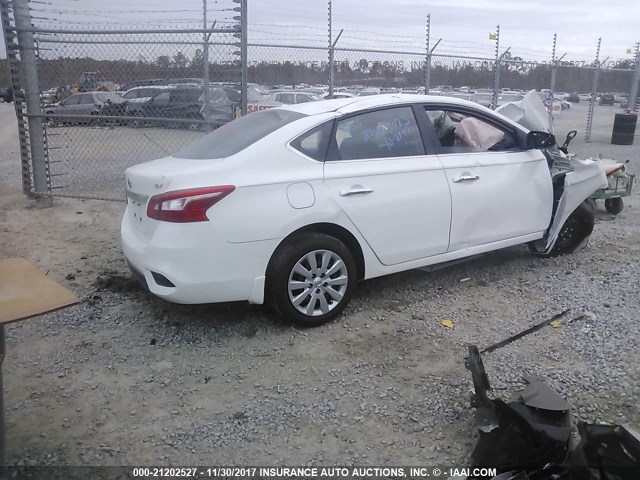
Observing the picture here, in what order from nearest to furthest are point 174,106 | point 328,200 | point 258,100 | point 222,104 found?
point 328,200 → point 222,104 → point 174,106 → point 258,100

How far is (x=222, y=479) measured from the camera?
2758 millimetres

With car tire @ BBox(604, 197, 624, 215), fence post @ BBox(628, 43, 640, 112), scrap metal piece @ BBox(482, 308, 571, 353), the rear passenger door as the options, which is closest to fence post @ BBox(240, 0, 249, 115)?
the rear passenger door

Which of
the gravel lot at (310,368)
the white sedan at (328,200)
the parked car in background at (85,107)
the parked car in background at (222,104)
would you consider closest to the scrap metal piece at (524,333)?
the gravel lot at (310,368)

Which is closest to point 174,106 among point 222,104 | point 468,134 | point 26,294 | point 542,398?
point 222,104

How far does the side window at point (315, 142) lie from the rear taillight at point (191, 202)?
2.20 feet

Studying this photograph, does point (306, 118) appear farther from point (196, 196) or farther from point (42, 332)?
point (42, 332)

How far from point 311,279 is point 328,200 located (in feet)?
1.96

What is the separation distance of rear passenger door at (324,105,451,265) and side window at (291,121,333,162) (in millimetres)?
62

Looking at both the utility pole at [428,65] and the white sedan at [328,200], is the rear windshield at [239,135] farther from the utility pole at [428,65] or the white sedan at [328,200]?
the utility pole at [428,65]

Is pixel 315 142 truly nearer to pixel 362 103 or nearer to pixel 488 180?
pixel 362 103

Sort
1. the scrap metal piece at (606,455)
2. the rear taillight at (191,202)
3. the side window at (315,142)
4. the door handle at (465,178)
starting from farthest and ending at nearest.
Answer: the door handle at (465,178)
the side window at (315,142)
the rear taillight at (191,202)
the scrap metal piece at (606,455)

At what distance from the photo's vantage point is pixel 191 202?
379 cm

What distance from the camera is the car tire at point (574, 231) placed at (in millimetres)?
5824

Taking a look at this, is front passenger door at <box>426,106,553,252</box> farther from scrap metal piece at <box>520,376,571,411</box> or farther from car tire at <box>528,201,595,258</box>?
scrap metal piece at <box>520,376,571,411</box>
